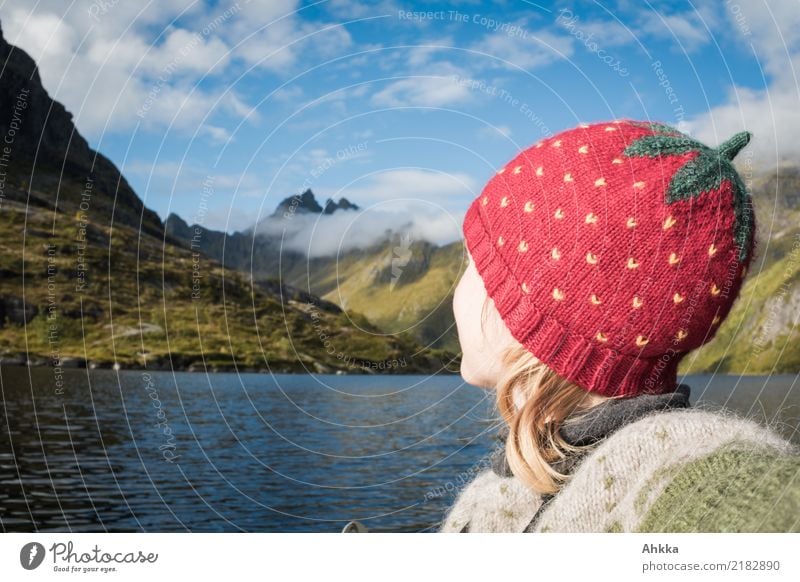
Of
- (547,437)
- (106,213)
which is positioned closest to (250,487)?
(547,437)

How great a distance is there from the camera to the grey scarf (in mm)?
2062

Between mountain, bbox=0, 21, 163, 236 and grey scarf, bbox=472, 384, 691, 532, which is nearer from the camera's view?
grey scarf, bbox=472, 384, 691, 532

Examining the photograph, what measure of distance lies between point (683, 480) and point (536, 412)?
73 cm

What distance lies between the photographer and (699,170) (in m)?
2.23

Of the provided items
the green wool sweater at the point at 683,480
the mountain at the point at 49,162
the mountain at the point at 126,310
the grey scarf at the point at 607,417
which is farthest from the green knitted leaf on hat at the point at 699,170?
the mountain at the point at 49,162

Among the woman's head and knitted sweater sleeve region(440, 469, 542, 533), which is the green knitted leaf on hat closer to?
the woman's head

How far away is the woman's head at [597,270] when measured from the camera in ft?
7.17

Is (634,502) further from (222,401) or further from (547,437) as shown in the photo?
(222,401)

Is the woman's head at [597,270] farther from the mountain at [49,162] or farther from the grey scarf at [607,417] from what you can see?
the mountain at [49,162]

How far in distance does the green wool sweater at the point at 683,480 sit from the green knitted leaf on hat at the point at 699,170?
705 mm

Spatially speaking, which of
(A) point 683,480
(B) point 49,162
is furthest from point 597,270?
(B) point 49,162

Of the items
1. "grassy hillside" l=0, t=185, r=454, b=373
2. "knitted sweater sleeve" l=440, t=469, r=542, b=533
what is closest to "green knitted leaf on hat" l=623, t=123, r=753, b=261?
"knitted sweater sleeve" l=440, t=469, r=542, b=533

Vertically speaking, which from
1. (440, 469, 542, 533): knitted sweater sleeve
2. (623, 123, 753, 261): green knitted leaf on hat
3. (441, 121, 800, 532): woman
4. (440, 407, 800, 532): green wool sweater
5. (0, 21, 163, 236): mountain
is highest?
(0, 21, 163, 236): mountain

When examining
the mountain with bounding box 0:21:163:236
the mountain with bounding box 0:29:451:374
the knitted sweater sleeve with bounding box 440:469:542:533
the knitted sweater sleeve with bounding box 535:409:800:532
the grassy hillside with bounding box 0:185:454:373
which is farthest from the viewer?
the mountain with bounding box 0:21:163:236
